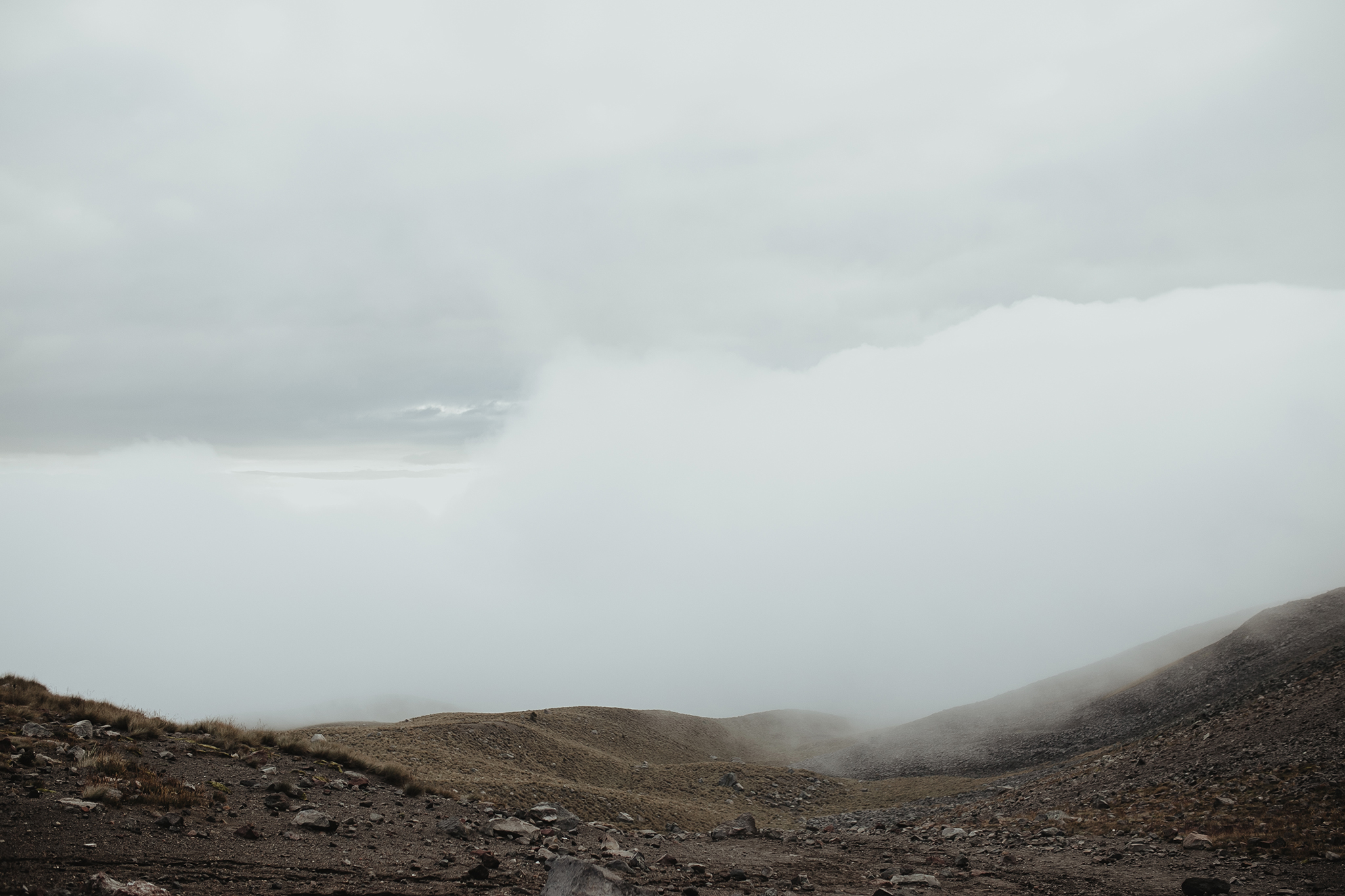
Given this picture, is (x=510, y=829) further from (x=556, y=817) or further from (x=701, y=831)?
(x=701, y=831)

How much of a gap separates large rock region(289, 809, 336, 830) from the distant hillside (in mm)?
38879

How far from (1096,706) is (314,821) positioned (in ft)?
204

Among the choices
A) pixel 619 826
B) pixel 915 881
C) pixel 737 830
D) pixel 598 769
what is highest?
pixel 915 881

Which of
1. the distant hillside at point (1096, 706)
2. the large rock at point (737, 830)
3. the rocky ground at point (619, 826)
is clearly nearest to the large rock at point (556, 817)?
the rocky ground at point (619, 826)

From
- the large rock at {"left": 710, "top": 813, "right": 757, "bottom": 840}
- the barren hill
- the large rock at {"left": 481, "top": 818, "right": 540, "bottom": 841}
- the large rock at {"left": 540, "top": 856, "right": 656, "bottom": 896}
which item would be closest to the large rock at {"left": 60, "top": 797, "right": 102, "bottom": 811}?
the large rock at {"left": 481, "top": 818, "right": 540, "bottom": 841}

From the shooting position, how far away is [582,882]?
988cm

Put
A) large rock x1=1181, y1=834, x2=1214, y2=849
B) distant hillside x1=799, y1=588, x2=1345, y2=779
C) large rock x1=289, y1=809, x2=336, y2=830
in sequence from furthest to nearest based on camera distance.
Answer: distant hillside x1=799, y1=588, x2=1345, y2=779 → large rock x1=1181, y1=834, x2=1214, y2=849 → large rock x1=289, y1=809, x2=336, y2=830

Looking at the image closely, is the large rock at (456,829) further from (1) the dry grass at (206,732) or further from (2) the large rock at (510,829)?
(1) the dry grass at (206,732)

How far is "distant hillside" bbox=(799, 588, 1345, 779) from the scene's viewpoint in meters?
41.8

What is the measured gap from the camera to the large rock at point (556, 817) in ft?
55.7

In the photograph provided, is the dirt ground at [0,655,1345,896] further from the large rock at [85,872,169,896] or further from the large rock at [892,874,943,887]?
the large rock at [85,872,169,896]

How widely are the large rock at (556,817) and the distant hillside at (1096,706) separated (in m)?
33.0

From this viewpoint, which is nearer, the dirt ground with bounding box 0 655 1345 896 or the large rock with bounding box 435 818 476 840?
the dirt ground with bounding box 0 655 1345 896

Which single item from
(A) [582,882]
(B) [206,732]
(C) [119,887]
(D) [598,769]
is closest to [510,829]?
(A) [582,882]
